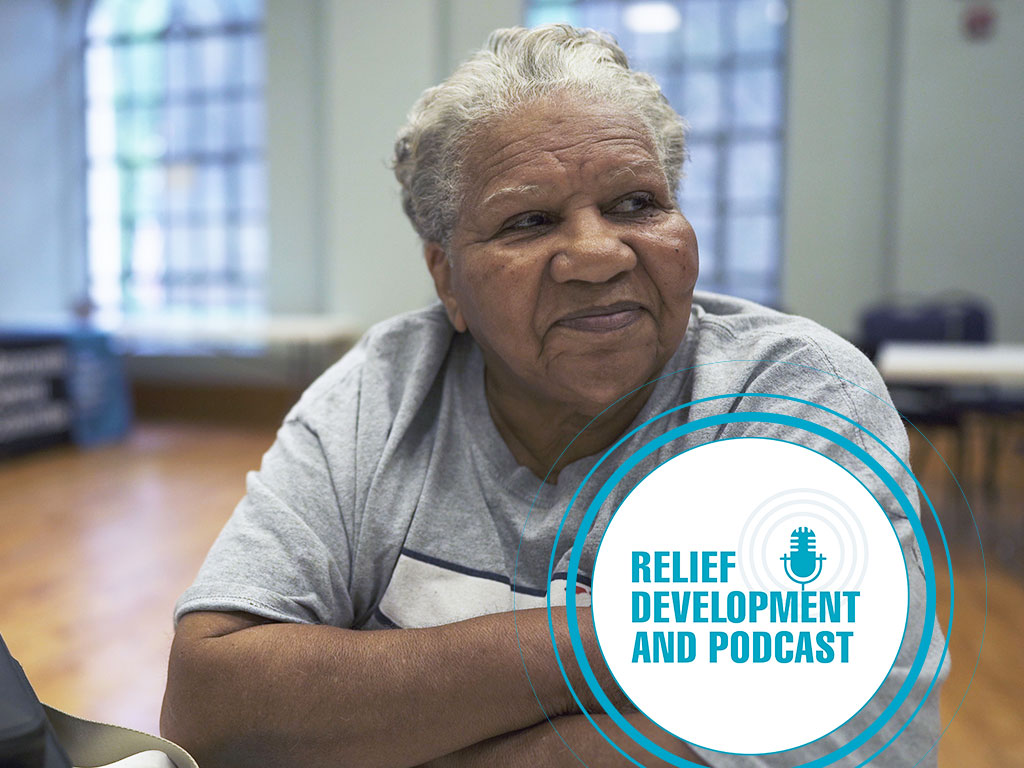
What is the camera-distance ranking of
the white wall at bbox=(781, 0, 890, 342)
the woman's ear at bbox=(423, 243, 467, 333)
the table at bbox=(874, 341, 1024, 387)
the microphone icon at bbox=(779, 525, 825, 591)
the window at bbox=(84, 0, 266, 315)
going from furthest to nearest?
1. the window at bbox=(84, 0, 266, 315)
2. the white wall at bbox=(781, 0, 890, 342)
3. the table at bbox=(874, 341, 1024, 387)
4. the woman's ear at bbox=(423, 243, 467, 333)
5. the microphone icon at bbox=(779, 525, 825, 591)

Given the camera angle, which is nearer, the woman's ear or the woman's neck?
the woman's neck

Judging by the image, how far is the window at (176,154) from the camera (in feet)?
24.2

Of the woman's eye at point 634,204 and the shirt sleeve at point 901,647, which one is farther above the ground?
the woman's eye at point 634,204

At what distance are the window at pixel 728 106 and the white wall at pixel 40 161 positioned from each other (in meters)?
4.60

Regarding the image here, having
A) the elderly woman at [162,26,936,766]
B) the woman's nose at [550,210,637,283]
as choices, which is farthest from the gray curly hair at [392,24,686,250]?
the woman's nose at [550,210,637,283]

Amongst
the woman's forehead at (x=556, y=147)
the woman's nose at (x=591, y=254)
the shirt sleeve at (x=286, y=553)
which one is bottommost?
the shirt sleeve at (x=286, y=553)

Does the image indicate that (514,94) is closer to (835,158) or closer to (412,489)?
(412,489)

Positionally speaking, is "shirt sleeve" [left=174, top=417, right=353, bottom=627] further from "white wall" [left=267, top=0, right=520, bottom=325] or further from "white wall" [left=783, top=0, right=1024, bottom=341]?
"white wall" [left=783, top=0, right=1024, bottom=341]

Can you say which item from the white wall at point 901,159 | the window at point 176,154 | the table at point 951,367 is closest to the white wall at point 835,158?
the white wall at point 901,159

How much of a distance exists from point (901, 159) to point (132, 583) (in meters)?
5.39

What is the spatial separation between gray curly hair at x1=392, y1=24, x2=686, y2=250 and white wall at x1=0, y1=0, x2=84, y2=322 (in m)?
8.04

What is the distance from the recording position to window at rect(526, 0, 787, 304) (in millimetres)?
6414

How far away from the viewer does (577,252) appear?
683 millimetres

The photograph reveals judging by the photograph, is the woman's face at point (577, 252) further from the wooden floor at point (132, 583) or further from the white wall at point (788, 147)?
the white wall at point (788, 147)
